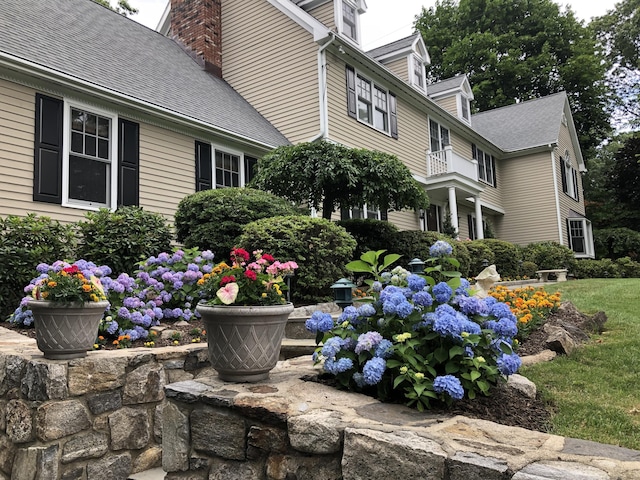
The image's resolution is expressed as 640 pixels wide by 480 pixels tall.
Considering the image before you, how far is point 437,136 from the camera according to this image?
16.1 metres

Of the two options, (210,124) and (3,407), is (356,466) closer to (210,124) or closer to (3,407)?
(3,407)

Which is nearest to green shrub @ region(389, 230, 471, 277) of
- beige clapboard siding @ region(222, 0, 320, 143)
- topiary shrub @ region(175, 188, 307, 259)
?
topiary shrub @ region(175, 188, 307, 259)

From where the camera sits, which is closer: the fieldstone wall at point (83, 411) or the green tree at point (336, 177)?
the fieldstone wall at point (83, 411)

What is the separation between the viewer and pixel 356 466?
172cm

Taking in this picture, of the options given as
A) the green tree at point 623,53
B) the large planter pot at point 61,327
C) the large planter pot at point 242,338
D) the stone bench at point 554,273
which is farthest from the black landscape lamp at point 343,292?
the green tree at point 623,53

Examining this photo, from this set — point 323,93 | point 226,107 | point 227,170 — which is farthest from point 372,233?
point 226,107

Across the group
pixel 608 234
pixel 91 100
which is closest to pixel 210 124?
pixel 91 100

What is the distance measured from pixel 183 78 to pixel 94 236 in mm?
5812

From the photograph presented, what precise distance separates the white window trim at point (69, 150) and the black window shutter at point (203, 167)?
1661 mm

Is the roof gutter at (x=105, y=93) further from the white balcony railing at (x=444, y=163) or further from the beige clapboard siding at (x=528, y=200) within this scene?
the beige clapboard siding at (x=528, y=200)

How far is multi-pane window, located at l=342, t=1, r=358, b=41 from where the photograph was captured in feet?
41.6

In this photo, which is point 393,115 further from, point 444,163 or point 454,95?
point 454,95

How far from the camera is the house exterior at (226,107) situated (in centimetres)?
699

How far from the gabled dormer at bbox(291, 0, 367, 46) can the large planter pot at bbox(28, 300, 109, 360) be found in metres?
10.9
